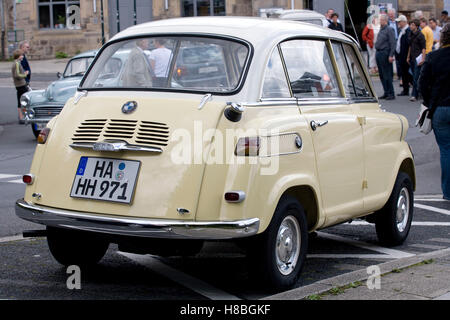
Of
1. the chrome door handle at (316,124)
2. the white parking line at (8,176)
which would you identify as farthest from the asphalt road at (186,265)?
the white parking line at (8,176)

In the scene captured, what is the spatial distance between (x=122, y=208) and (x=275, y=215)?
3.38ft

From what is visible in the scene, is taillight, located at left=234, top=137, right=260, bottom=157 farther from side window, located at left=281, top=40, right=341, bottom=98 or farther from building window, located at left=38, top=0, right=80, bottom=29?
building window, located at left=38, top=0, right=80, bottom=29

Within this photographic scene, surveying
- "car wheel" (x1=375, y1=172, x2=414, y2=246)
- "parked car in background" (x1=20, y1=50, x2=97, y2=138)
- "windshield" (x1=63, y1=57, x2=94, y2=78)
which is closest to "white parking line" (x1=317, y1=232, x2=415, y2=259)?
"car wheel" (x1=375, y1=172, x2=414, y2=246)

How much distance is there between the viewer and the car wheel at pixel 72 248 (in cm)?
659

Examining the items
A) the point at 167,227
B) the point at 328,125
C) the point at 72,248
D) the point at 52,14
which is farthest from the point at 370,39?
the point at 167,227

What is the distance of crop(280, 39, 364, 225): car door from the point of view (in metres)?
6.61

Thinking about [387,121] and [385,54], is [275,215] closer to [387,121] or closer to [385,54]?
[387,121]

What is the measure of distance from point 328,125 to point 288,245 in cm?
107

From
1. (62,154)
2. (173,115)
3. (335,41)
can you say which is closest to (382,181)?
(335,41)

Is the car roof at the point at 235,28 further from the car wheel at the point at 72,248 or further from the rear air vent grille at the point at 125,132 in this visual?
the car wheel at the point at 72,248

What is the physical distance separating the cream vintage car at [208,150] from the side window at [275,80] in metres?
0.01

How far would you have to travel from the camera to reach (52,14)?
43500 millimetres

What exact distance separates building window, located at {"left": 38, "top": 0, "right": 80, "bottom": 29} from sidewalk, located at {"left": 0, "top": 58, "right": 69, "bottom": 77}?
6.68 feet

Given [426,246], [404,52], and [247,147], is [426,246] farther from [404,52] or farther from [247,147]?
[404,52]
